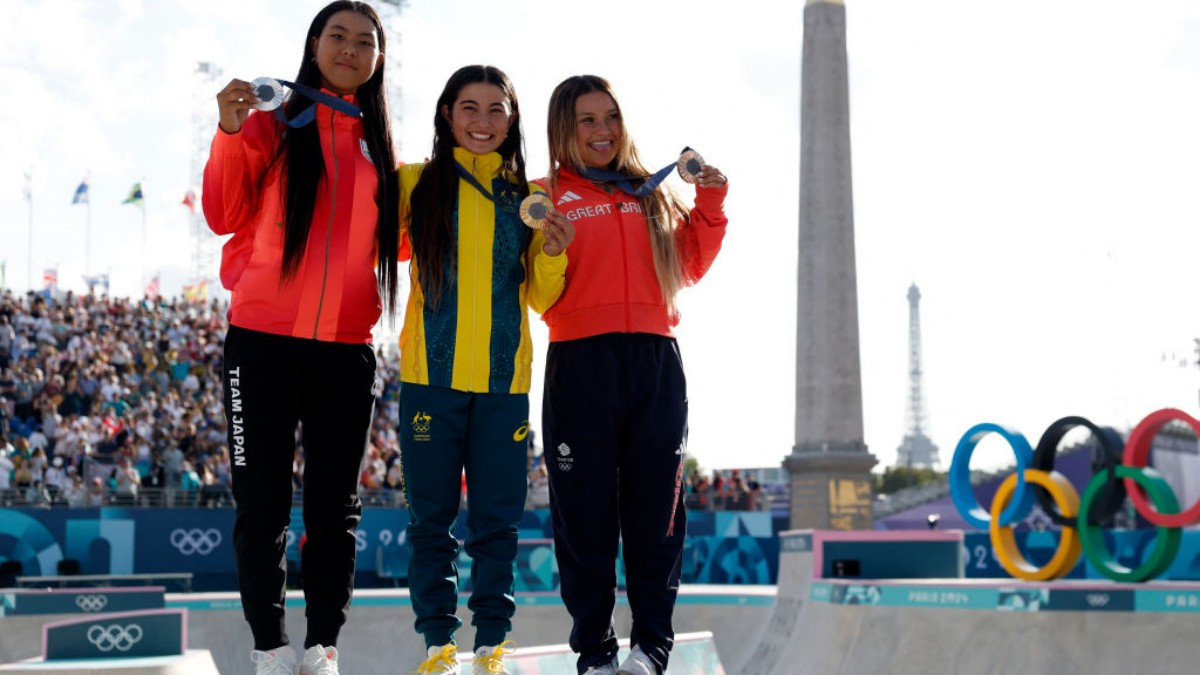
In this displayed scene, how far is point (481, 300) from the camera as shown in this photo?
491 centimetres

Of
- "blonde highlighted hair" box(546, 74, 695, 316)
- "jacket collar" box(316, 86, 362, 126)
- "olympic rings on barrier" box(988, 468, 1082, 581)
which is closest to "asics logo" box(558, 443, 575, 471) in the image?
"blonde highlighted hair" box(546, 74, 695, 316)

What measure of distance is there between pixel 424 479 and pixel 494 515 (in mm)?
279

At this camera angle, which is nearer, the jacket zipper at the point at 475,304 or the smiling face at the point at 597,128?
the jacket zipper at the point at 475,304

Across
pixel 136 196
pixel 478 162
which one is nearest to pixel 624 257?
pixel 478 162

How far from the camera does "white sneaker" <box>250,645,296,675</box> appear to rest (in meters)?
4.63

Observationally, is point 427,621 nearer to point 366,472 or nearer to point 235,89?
point 235,89

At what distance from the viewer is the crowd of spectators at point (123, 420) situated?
1850 centimetres

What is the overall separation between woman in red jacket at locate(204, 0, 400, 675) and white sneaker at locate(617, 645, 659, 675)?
3.35 feet

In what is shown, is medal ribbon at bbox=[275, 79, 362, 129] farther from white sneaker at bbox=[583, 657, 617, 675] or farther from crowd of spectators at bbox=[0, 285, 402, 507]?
crowd of spectators at bbox=[0, 285, 402, 507]

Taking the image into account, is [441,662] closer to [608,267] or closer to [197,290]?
[608,267]

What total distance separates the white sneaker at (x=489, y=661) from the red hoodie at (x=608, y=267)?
1.17m

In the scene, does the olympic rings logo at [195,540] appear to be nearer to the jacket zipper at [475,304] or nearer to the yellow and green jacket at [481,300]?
the yellow and green jacket at [481,300]

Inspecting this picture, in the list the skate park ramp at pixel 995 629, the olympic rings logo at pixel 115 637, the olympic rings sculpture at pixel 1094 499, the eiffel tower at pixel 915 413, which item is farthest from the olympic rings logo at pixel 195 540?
the eiffel tower at pixel 915 413

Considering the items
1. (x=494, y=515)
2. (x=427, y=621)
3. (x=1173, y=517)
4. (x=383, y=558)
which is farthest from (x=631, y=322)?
(x=383, y=558)
